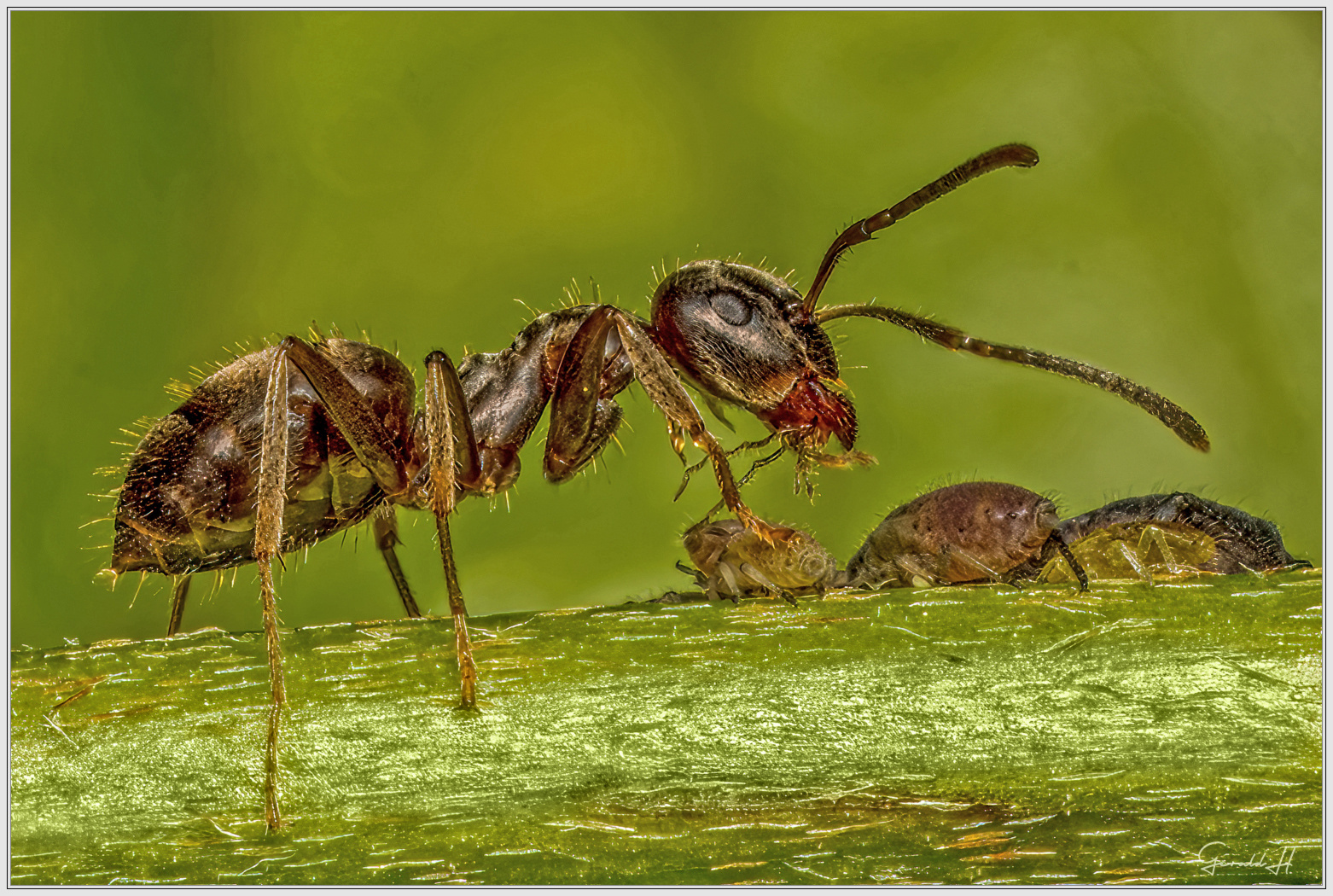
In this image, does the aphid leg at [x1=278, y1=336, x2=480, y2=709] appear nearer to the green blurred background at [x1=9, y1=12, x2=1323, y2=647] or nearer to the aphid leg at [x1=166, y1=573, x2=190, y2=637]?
the green blurred background at [x1=9, y1=12, x2=1323, y2=647]

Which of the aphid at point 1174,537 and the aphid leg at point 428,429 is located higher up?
A: the aphid leg at point 428,429

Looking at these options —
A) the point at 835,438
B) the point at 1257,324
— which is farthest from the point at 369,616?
the point at 1257,324

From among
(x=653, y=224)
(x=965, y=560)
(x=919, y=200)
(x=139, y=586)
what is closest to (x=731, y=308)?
(x=653, y=224)

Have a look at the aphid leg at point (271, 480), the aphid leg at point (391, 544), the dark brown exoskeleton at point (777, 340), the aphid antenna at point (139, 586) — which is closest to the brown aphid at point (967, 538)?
the dark brown exoskeleton at point (777, 340)

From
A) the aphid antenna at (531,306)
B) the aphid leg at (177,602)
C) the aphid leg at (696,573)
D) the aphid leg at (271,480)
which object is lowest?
the aphid leg at (696,573)

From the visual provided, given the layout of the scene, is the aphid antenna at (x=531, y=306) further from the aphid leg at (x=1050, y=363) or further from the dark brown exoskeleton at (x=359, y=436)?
the aphid leg at (x=1050, y=363)

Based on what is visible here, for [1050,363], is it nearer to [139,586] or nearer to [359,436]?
[359,436]

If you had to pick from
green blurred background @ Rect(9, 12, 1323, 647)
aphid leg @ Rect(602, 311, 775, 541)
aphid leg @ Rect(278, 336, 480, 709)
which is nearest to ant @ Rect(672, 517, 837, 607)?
aphid leg @ Rect(602, 311, 775, 541)
